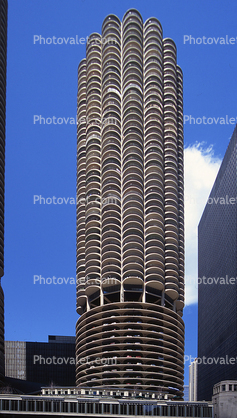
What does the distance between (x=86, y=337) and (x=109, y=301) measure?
12700mm

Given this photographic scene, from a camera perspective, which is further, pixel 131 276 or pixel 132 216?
pixel 132 216

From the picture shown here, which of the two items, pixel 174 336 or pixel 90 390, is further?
pixel 174 336

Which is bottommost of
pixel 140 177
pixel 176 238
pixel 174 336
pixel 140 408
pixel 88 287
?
pixel 140 408

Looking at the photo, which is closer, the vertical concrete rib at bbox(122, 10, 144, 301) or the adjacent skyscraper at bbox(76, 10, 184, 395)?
the adjacent skyscraper at bbox(76, 10, 184, 395)

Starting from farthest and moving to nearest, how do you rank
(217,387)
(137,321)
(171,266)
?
(171,266) → (137,321) → (217,387)

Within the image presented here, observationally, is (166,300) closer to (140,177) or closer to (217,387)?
(140,177)

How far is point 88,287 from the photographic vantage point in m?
186

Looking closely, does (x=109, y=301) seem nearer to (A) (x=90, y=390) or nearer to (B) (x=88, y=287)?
(B) (x=88, y=287)

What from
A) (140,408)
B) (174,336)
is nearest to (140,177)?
(174,336)

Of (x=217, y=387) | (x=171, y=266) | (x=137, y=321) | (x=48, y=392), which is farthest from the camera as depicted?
(x=171, y=266)

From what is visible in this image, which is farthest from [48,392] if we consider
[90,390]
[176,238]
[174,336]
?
[176,238]

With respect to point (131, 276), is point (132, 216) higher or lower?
higher

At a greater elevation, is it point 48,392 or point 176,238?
point 176,238

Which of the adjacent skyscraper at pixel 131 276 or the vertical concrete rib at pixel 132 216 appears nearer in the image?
the adjacent skyscraper at pixel 131 276
